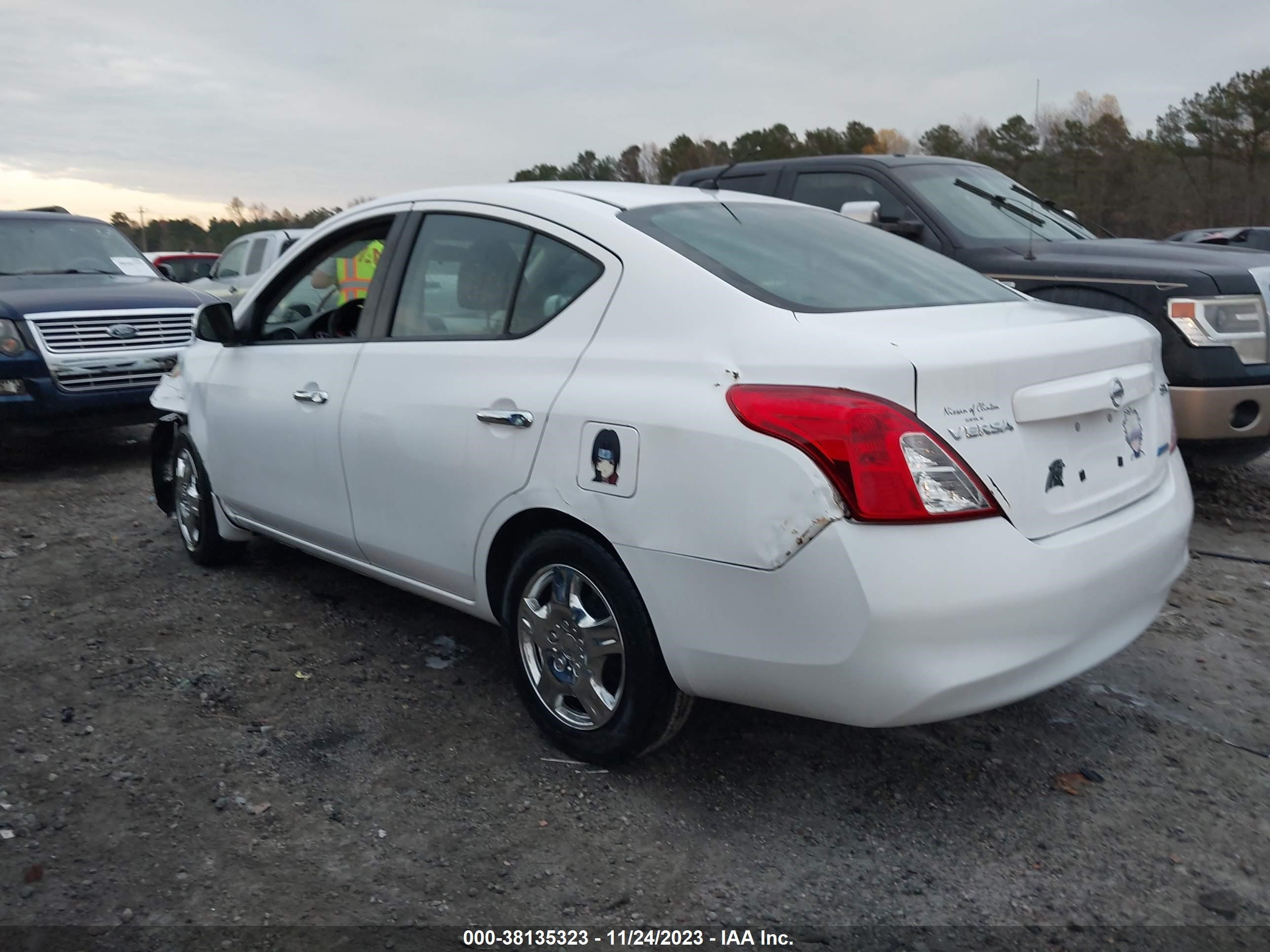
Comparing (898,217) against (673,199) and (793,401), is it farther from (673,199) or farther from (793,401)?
(793,401)

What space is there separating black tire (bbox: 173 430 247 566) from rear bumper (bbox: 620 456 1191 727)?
293cm

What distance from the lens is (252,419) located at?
4449 mm

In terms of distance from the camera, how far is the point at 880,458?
8.13 ft

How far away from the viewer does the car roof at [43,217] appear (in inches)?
356

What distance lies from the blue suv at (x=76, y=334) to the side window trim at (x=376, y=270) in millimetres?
3715

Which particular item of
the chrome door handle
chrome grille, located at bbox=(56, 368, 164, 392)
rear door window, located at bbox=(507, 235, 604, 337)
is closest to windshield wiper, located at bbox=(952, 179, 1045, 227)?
rear door window, located at bbox=(507, 235, 604, 337)

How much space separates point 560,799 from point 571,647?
422mm

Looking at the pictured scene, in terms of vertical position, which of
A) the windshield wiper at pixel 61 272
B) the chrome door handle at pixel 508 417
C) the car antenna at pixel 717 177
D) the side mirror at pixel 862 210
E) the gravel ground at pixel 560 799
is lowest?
the gravel ground at pixel 560 799

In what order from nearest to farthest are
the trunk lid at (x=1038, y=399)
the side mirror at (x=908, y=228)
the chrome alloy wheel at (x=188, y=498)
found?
the trunk lid at (x=1038, y=399), the chrome alloy wheel at (x=188, y=498), the side mirror at (x=908, y=228)

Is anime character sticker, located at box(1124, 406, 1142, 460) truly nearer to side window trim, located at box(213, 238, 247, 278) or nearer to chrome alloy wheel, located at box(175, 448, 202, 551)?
chrome alloy wheel, located at box(175, 448, 202, 551)

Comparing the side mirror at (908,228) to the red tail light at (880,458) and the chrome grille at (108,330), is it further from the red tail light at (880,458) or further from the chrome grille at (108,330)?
the chrome grille at (108,330)

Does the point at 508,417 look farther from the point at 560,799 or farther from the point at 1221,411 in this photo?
the point at 1221,411

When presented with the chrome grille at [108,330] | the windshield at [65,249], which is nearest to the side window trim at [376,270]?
the chrome grille at [108,330]

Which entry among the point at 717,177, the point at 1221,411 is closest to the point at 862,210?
the point at 1221,411
